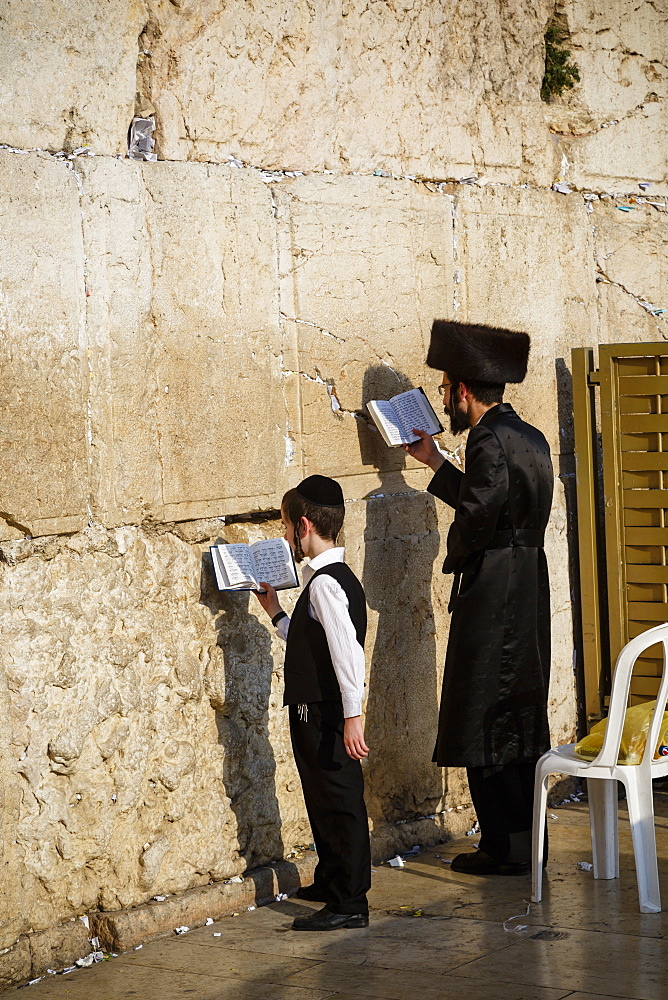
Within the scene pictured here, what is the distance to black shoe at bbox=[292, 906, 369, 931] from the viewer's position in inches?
168

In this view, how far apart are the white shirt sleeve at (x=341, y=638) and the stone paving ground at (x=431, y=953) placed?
766mm

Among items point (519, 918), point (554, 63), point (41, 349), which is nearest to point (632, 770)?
point (519, 918)

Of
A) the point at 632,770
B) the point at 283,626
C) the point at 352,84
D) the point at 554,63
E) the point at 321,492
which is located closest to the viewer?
the point at 632,770

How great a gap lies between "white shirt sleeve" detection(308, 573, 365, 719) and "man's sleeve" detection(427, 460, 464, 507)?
2.72 feet

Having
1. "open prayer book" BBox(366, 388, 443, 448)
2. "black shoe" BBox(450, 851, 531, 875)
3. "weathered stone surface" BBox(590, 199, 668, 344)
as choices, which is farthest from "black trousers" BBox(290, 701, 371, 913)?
"weathered stone surface" BBox(590, 199, 668, 344)

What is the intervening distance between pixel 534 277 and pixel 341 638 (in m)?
2.39

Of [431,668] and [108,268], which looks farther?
[431,668]

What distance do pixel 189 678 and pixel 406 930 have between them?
1123 millimetres

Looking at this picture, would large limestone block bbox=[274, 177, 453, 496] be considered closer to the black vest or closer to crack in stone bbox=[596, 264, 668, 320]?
the black vest

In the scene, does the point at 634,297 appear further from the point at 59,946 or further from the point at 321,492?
the point at 59,946

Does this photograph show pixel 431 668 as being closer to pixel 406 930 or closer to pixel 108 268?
pixel 406 930

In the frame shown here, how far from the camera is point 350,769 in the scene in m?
4.28

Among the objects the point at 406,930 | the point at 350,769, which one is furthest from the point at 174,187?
the point at 406,930

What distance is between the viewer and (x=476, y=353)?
491 centimetres
